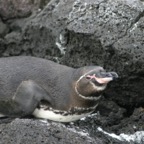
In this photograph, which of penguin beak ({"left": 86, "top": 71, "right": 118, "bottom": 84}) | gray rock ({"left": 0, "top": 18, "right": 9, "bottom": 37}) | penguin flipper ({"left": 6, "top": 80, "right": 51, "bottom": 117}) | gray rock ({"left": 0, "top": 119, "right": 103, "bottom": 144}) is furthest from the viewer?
gray rock ({"left": 0, "top": 18, "right": 9, "bottom": 37})

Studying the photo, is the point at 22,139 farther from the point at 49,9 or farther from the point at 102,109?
the point at 49,9

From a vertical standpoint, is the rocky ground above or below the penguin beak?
below

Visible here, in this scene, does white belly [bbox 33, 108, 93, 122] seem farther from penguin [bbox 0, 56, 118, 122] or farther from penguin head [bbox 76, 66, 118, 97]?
penguin head [bbox 76, 66, 118, 97]

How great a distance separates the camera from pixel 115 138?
199 inches

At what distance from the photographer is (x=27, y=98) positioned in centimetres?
491

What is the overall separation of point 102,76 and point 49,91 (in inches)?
17.6

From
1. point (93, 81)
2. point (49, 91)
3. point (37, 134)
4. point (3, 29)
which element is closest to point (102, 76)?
point (93, 81)

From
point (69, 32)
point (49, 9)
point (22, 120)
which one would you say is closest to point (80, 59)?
point (69, 32)

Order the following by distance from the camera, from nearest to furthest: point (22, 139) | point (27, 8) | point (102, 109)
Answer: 1. point (22, 139)
2. point (102, 109)
3. point (27, 8)

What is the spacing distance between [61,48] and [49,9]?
1.59 ft

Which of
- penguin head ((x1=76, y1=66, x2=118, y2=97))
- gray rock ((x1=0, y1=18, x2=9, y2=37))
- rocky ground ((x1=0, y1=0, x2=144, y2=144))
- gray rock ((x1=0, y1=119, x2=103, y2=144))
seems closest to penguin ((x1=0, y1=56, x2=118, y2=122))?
penguin head ((x1=76, y1=66, x2=118, y2=97))

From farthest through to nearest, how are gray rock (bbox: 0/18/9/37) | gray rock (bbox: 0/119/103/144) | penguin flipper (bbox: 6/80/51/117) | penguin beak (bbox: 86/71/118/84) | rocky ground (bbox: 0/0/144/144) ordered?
gray rock (bbox: 0/18/9/37), rocky ground (bbox: 0/0/144/144), penguin flipper (bbox: 6/80/51/117), penguin beak (bbox: 86/71/118/84), gray rock (bbox: 0/119/103/144)

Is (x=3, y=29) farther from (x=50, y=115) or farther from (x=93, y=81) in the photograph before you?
(x=93, y=81)

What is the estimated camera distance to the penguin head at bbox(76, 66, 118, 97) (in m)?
4.82
